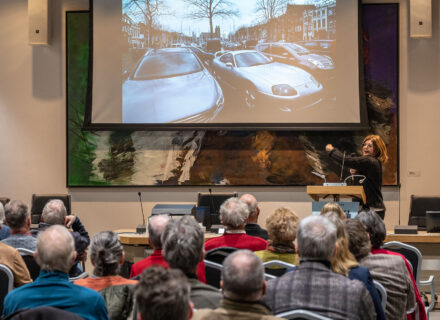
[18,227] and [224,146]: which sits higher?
[224,146]

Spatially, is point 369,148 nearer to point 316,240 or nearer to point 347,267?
point 347,267

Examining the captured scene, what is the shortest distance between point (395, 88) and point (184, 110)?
283 cm

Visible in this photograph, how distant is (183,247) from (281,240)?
1.11m

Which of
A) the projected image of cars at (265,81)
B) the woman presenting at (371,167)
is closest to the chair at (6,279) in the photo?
the woman presenting at (371,167)

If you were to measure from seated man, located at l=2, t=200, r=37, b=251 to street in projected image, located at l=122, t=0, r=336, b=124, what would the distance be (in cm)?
409

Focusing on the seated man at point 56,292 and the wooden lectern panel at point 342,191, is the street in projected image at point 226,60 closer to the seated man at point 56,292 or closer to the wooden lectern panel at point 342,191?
the wooden lectern panel at point 342,191

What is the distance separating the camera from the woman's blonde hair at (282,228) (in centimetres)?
347

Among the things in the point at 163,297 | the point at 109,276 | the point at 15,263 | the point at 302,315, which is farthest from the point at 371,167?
the point at 163,297

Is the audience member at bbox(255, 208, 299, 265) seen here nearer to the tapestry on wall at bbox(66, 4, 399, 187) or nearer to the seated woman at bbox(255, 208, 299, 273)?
the seated woman at bbox(255, 208, 299, 273)

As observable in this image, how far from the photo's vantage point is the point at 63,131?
8633 mm

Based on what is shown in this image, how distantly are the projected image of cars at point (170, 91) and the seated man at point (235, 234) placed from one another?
14.1 feet

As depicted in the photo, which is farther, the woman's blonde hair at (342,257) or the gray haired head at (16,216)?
the gray haired head at (16,216)

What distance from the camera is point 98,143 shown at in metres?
8.47

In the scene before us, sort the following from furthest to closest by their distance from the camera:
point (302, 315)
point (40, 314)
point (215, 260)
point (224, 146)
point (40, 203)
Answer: point (224, 146)
point (40, 203)
point (215, 260)
point (302, 315)
point (40, 314)
